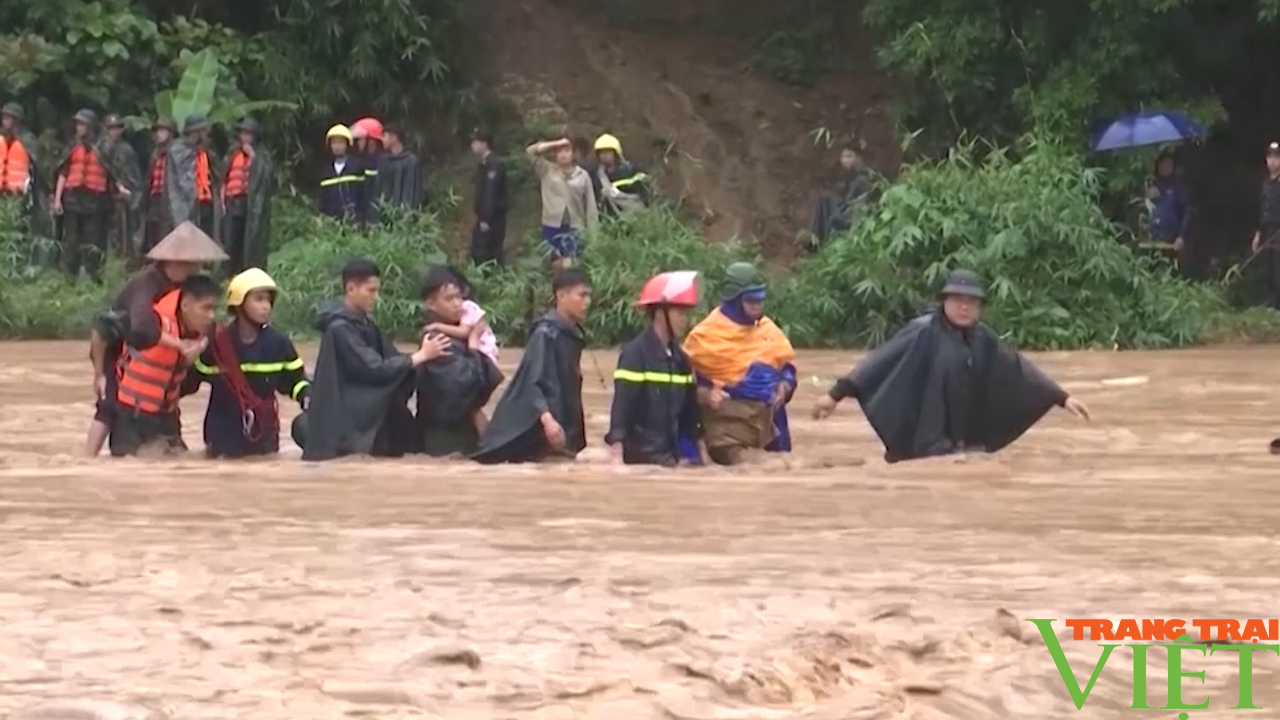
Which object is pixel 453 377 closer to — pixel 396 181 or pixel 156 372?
pixel 156 372

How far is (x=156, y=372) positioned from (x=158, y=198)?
11381mm

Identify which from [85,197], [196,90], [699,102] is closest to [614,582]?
[85,197]

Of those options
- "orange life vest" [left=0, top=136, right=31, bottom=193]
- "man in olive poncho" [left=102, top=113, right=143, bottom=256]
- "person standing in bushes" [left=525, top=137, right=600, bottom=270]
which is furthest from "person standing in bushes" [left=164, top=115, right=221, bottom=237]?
"person standing in bushes" [left=525, top=137, right=600, bottom=270]

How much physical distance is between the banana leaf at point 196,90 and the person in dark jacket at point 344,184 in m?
1.63

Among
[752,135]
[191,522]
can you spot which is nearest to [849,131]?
[752,135]

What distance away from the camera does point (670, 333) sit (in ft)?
35.9

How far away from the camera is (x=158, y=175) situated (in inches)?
870

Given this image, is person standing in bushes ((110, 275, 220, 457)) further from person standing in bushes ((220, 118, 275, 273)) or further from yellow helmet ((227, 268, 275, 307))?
person standing in bushes ((220, 118, 275, 273))

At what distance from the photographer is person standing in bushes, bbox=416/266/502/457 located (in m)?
10.9

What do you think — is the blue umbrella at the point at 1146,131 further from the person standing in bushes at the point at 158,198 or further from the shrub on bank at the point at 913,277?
the person standing in bushes at the point at 158,198

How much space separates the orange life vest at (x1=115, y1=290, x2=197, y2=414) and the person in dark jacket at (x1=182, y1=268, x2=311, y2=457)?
0.38 ft

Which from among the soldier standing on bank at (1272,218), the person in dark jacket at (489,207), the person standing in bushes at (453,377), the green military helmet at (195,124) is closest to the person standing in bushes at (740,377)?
the person standing in bushes at (453,377)

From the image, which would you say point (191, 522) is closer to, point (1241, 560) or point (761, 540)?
point (761, 540)

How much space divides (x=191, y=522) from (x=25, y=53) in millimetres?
16366
